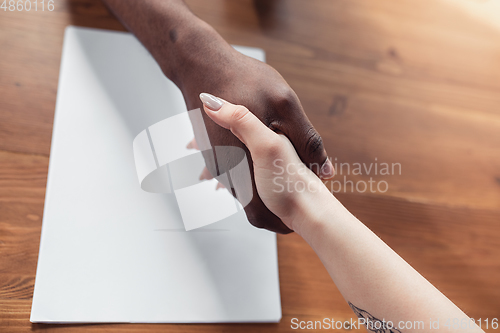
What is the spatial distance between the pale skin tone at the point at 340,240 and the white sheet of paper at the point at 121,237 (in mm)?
121

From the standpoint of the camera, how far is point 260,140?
0.34m

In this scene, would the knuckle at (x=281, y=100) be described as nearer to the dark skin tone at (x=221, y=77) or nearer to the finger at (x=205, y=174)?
the dark skin tone at (x=221, y=77)

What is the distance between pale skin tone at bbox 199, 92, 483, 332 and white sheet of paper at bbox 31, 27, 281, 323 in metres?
0.12

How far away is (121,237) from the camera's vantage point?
1.45 ft

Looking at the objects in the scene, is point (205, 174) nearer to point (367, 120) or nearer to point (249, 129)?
point (249, 129)

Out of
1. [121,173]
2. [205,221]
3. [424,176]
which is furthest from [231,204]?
[424,176]

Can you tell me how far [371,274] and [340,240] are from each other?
41 mm

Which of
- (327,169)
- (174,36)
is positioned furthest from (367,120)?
(174,36)

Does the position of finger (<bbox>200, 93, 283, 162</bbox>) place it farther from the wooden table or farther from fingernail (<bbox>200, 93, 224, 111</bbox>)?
the wooden table

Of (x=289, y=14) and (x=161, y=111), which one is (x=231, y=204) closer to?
(x=161, y=111)

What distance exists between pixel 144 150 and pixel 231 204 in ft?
0.45

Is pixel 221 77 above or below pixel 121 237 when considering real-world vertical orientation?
above

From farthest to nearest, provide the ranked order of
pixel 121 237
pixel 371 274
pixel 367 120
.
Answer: pixel 367 120, pixel 121 237, pixel 371 274

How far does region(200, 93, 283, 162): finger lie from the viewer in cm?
34
